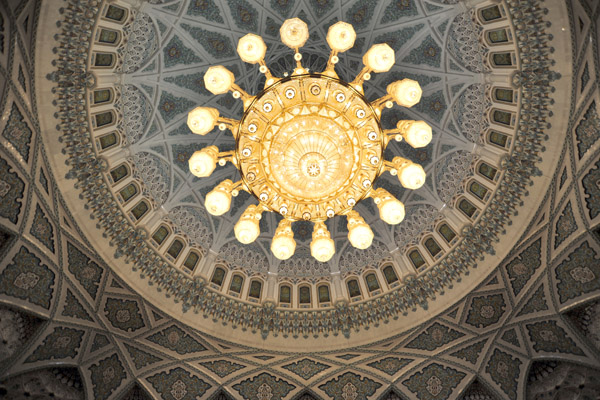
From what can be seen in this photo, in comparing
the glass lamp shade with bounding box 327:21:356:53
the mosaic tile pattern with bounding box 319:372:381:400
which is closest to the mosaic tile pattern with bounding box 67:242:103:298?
the mosaic tile pattern with bounding box 319:372:381:400

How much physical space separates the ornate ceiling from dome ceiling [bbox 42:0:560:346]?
0.25 feet

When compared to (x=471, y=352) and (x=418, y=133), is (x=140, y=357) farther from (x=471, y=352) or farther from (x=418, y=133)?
(x=418, y=133)

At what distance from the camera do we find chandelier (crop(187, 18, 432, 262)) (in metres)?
11.5

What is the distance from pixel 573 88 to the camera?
38.9ft

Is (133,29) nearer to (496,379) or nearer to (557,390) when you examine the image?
(496,379)

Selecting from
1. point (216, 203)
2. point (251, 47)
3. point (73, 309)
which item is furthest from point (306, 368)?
point (251, 47)

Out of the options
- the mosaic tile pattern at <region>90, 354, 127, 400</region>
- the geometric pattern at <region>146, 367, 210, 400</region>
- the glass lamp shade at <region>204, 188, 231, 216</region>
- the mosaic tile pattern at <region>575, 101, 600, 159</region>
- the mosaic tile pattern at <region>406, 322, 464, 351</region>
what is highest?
the mosaic tile pattern at <region>575, 101, 600, 159</region>

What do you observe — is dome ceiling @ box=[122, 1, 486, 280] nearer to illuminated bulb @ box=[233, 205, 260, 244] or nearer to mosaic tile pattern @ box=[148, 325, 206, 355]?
mosaic tile pattern @ box=[148, 325, 206, 355]

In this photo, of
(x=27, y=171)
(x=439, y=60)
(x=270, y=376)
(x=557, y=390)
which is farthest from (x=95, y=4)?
(x=557, y=390)

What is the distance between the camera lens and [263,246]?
60.1ft

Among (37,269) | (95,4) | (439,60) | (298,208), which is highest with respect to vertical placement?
(439,60)

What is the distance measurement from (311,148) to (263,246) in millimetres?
7521

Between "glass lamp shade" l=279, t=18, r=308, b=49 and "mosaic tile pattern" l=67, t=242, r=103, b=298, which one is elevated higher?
"glass lamp shade" l=279, t=18, r=308, b=49

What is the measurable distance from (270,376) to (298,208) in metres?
7.04
